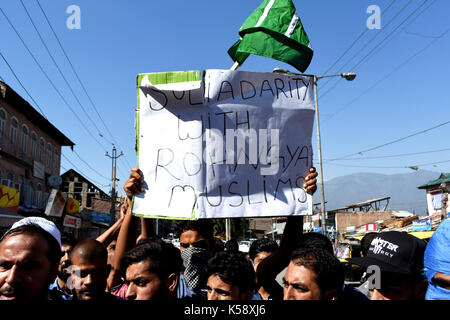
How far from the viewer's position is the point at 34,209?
938 inches

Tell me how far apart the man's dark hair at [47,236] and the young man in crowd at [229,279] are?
1.04 metres

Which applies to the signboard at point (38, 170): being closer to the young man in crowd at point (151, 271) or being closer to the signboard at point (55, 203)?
the signboard at point (55, 203)

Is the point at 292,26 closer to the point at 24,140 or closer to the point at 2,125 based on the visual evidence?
the point at 2,125

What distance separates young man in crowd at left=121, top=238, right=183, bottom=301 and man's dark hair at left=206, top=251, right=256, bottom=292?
26 cm

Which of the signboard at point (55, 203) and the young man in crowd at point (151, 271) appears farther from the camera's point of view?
the signboard at point (55, 203)

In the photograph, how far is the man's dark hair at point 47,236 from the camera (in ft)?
6.33

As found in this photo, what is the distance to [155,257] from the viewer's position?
2.54 metres

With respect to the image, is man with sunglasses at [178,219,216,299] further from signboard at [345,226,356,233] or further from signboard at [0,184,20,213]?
signboard at [345,226,356,233]

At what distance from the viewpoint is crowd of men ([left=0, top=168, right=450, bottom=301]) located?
188 cm

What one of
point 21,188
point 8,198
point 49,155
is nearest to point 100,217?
point 49,155

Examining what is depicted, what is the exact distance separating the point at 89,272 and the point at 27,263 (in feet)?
2.59

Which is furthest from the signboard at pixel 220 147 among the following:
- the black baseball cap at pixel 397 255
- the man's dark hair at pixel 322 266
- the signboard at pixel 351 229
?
the signboard at pixel 351 229

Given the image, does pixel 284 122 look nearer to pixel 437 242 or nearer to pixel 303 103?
pixel 303 103

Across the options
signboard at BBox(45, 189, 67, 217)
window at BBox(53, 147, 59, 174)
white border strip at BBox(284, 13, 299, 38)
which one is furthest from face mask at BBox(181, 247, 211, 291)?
window at BBox(53, 147, 59, 174)
